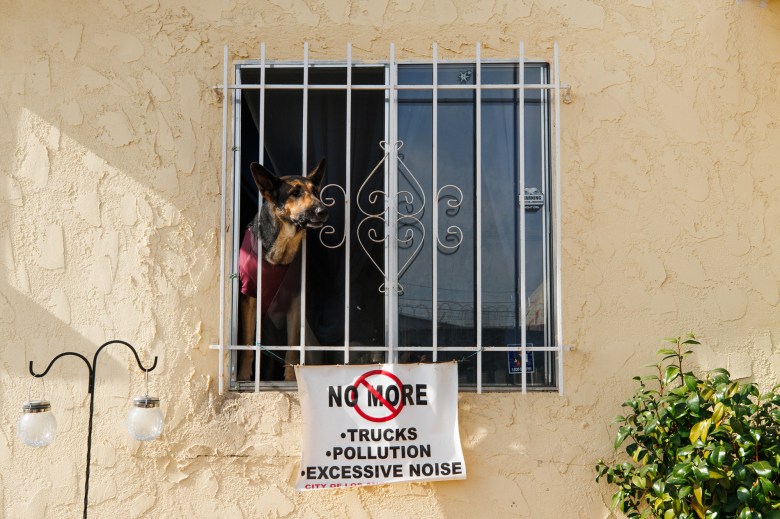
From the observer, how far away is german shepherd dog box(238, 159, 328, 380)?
3498 mm

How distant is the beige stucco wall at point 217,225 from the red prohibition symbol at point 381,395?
0.29m

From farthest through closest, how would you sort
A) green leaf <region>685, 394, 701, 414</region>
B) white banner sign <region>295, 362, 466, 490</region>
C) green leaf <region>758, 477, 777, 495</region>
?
white banner sign <region>295, 362, 466, 490</region>
green leaf <region>685, 394, 701, 414</region>
green leaf <region>758, 477, 777, 495</region>

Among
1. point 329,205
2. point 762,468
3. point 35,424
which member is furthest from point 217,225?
point 762,468

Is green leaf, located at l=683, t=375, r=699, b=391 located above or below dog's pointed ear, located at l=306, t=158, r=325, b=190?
below

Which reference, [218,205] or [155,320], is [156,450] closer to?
[155,320]

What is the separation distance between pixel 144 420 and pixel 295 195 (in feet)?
3.73

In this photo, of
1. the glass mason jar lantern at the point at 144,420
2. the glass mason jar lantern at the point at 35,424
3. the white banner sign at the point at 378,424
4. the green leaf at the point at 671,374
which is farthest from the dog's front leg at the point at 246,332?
the green leaf at the point at 671,374

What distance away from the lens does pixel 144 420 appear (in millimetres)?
3033

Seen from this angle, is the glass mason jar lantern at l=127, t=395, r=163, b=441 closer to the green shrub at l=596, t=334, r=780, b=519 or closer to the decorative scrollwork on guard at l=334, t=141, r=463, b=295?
the decorative scrollwork on guard at l=334, t=141, r=463, b=295

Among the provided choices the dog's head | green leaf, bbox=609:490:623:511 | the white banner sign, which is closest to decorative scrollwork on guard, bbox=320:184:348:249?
the dog's head

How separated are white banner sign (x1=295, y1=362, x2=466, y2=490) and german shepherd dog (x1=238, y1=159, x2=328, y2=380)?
0.27 m

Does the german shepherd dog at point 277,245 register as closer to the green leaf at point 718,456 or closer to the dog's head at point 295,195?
the dog's head at point 295,195

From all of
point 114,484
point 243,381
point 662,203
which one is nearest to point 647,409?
point 662,203

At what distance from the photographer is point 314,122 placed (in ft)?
12.4
